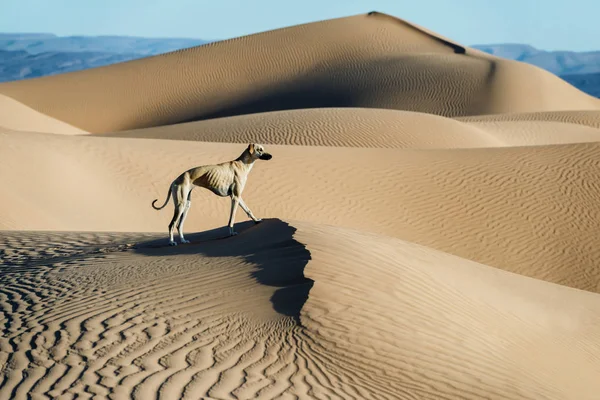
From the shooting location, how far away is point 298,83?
5341cm

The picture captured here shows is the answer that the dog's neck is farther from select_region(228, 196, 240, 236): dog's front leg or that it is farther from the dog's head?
select_region(228, 196, 240, 236): dog's front leg

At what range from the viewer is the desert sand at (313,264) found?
6000 mm

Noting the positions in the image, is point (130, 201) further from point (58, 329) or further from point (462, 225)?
point (58, 329)

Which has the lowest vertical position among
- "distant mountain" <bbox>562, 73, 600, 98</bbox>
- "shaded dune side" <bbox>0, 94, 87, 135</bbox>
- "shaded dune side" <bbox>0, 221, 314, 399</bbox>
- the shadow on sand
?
"shaded dune side" <bbox>0, 94, 87, 135</bbox>

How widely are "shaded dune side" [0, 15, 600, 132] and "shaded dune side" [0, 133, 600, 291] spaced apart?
2716cm

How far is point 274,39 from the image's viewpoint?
61.3 metres

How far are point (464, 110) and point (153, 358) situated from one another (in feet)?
138

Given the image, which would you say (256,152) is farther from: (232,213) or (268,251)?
(268,251)

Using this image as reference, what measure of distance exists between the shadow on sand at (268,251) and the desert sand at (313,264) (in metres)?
0.03

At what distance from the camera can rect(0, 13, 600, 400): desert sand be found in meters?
6.00

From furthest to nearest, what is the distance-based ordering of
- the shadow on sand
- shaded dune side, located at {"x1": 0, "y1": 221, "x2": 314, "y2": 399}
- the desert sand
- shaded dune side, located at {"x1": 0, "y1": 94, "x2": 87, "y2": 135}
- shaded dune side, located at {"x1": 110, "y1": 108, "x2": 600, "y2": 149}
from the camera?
shaded dune side, located at {"x1": 0, "y1": 94, "x2": 87, "y2": 135}
shaded dune side, located at {"x1": 110, "y1": 108, "x2": 600, "y2": 149}
the shadow on sand
the desert sand
shaded dune side, located at {"x1": 0, "y1": 221, "x2": 314, "y2": 399}

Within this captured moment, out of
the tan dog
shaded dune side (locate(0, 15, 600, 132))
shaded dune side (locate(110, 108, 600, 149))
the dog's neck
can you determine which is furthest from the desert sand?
shaded dune side (locate(0, 15, 600, 132))

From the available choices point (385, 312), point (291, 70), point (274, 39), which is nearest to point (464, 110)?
point (291, 70)

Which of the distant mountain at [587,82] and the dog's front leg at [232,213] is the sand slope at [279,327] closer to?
the dog's front leg at [232,213]
